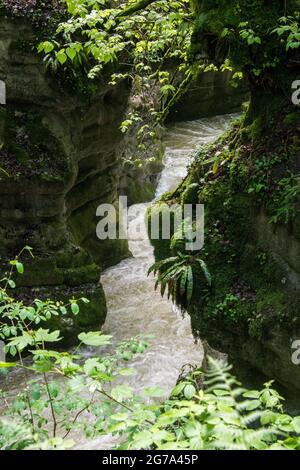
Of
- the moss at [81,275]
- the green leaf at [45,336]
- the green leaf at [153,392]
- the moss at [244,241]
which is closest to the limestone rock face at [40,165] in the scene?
the moss at [81,275]

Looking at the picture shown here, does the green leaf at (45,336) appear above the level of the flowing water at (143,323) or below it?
above

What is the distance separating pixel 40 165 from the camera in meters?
10.9

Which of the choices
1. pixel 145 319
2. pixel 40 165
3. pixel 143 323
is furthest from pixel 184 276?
pixel 145 319

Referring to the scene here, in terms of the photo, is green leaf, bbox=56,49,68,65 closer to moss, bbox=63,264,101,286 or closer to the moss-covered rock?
the moss-covered rock

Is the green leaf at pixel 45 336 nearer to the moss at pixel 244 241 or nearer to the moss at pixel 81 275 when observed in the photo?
the moss at pixel 244 241

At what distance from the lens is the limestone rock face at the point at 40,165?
10.4 meters

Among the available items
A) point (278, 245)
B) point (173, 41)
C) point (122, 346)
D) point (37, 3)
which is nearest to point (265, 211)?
point (278, 245)

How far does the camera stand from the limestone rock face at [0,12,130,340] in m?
10.4

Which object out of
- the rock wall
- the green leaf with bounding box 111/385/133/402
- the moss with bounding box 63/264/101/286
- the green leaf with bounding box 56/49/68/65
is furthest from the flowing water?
the rock wall

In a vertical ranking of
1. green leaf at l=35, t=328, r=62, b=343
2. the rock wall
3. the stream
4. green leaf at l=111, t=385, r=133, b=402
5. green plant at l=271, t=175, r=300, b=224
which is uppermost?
the rock wall

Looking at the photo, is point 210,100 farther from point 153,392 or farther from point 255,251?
point 153,392

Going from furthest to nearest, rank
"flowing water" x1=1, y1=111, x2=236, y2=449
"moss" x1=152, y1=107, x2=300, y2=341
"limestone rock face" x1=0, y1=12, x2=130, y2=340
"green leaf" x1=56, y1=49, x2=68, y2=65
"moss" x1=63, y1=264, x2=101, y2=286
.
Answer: "moss" x1=63, y1=264, x2=101, y2=286
"limestone rock face" x1=0, y1=12, x2=130, y2=340
"flowing water" x1=1, y1=111, x2=236, y2=449
"moss" x1=152, y1=107, x2=300, y2=341
"green leaf" x1=56, y1=49, x2=68, y2=65

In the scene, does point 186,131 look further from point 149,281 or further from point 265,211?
point 265,211

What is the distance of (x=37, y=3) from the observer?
34.0ft
